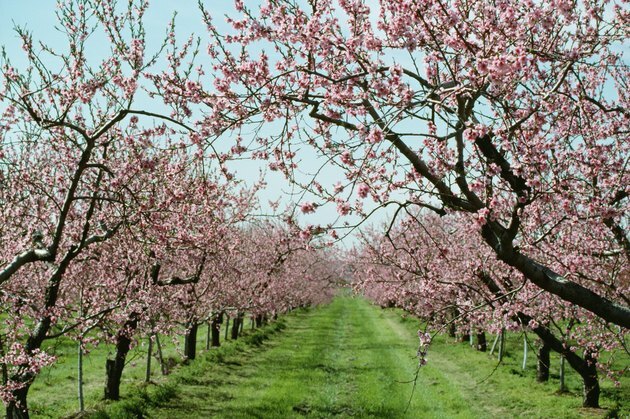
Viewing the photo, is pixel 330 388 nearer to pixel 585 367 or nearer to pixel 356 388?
pixel 356 388

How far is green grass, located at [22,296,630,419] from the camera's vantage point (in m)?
13.9

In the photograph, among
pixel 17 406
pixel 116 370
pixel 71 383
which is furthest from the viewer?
pixel 71 383

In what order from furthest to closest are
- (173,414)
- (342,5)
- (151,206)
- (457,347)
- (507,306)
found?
(457,347) < (173,414) < (507,306) < (151,206) < (342,5)

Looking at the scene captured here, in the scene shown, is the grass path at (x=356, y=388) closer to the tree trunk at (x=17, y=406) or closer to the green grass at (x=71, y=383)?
the green grass at (x=71, y=383)

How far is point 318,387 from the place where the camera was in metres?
17.4

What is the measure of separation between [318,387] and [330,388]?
1.34 feet

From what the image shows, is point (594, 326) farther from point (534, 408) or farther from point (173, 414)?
point (173, 414)

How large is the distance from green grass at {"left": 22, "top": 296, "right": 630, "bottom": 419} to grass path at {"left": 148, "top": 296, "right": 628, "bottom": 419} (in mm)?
34

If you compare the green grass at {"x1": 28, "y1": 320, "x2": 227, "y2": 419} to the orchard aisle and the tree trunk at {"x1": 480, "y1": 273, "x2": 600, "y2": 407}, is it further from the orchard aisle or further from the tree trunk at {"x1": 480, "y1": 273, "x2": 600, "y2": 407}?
the tree trunk at {"x1": 480, "y1": 273, "x2": 600, "y2": 407}

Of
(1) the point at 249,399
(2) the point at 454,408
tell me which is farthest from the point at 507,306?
(1) the point at 249,399

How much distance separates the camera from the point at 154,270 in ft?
52.3

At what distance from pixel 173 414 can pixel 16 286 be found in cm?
516

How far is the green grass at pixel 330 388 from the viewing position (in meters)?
13.9

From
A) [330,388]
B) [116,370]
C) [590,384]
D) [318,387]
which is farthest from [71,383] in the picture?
[590,384]
